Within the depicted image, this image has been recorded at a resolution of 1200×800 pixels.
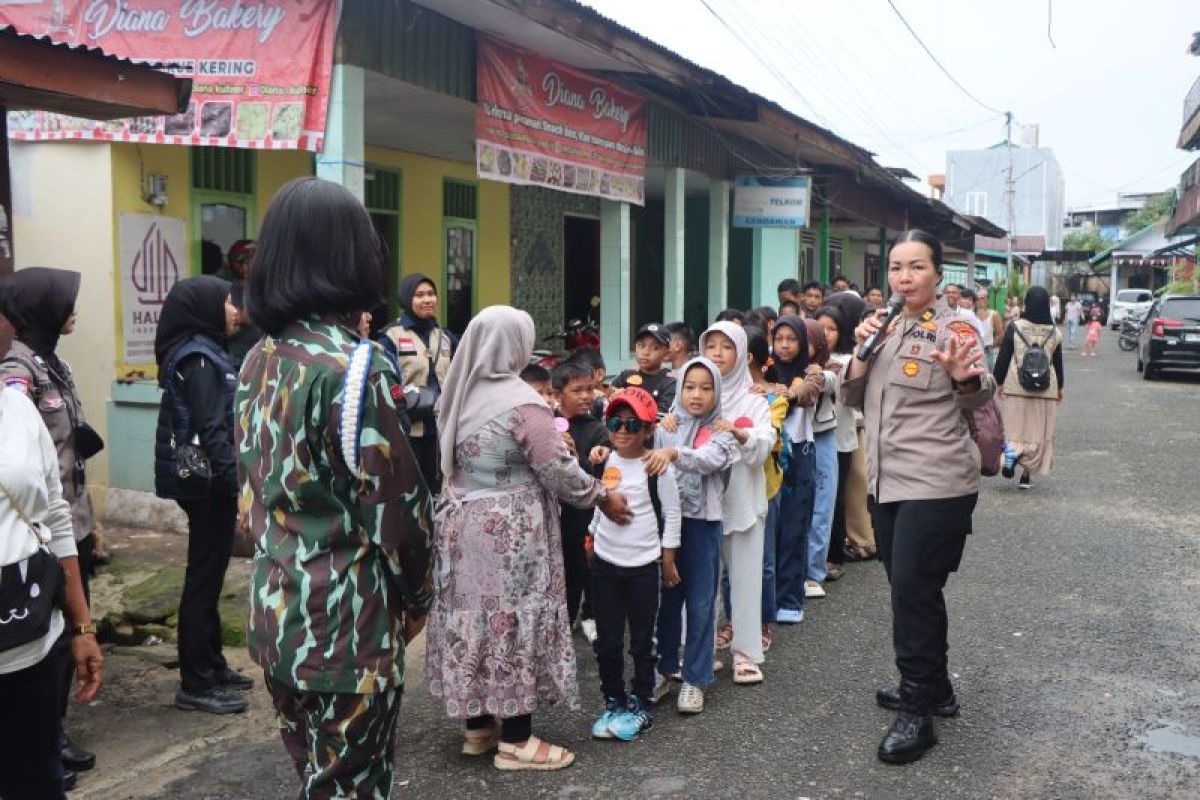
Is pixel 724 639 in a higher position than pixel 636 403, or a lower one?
lower

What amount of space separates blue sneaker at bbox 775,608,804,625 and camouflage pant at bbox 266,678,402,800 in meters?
3.59

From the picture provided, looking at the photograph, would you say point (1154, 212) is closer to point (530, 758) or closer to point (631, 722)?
point (631, 722)

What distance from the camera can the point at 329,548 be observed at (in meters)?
→ 2.27

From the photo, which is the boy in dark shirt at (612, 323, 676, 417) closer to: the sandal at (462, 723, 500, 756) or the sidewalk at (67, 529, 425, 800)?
the sidewalk at (67, 529, 425, 800)

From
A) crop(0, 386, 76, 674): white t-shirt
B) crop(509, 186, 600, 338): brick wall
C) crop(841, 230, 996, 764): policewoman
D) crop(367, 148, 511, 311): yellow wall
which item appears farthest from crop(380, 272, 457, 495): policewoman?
crop(509, 186, 600, 338): brick wall

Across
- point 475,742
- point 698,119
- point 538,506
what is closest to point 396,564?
point 538,506

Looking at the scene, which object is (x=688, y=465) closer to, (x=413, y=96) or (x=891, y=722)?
(x=891, y=722)

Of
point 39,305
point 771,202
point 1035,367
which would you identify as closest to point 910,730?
point 39,305

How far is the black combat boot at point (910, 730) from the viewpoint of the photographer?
3.97 metres

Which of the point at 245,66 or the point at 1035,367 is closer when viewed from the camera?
the point at 245,66

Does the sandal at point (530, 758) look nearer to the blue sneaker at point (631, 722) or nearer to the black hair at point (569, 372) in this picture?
the blue sneaker at point (631, 722)

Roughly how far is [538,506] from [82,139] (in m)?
5.31

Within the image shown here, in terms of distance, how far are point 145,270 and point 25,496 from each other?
5778 mm

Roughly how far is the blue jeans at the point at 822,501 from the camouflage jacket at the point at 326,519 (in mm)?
4163
